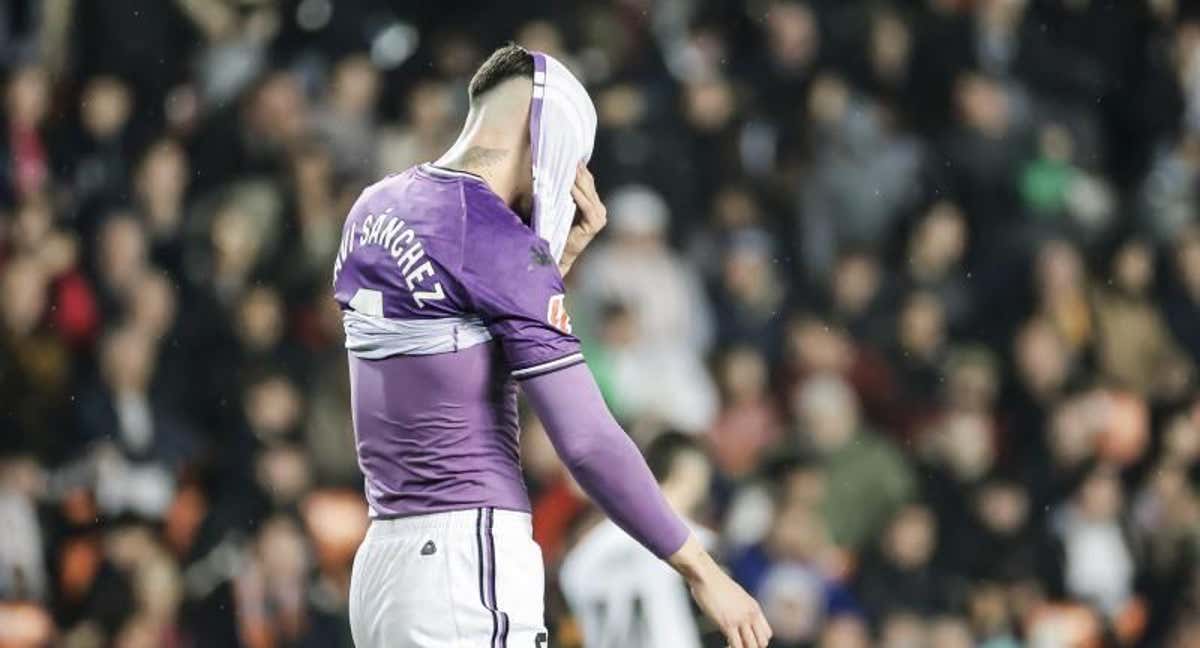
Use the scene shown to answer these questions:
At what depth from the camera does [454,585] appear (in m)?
4.07

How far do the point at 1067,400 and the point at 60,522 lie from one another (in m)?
5.05

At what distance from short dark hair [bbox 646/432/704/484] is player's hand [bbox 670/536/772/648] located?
8.35 ft

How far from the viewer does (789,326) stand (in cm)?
1107

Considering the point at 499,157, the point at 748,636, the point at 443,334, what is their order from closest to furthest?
the point at 748,636, the point at 443,334, the point at 499,157

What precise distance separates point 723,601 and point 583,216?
88 centimetres

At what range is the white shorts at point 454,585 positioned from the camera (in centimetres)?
405

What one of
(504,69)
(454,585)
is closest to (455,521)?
(454,585)

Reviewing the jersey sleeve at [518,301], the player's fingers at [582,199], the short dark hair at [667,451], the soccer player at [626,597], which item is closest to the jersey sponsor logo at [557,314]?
the jersey sleeve at [518,301]

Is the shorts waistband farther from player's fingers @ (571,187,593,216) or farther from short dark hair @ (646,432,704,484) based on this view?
short dark hair @ (646,432,704,484)

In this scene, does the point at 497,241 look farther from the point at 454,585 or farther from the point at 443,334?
the point at 454,585

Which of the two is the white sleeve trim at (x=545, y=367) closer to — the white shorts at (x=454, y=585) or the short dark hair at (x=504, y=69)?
the white shorts at (x=454, y=585)

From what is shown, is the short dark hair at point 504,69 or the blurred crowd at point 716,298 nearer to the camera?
the short dark hair at point 504,69

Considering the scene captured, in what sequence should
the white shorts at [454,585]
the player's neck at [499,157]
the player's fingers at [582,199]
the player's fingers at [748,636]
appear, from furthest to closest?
the player's fingers at [582,199] < the player's neck at [499,157] < the white shorts at [454,585] < the player's fingers at [748,636]

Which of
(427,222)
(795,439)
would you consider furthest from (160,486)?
→ (427,222)
